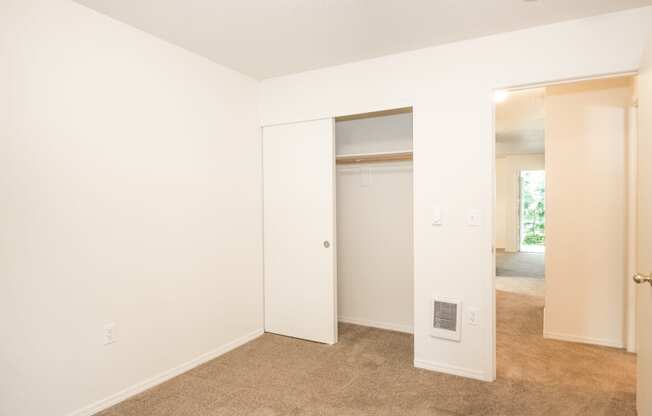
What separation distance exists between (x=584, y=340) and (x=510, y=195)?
687 cm

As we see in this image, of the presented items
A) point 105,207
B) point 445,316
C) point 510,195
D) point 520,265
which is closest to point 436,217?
point 445,316

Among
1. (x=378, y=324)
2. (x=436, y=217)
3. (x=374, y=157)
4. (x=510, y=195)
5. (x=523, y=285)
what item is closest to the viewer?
(x=436, y=217)

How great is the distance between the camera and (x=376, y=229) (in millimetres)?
3924

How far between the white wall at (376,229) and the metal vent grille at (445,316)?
2.72ft

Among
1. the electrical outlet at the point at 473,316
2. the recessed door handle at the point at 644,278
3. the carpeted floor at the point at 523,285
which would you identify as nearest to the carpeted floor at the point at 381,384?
the electrical outlet at the point at 473,316

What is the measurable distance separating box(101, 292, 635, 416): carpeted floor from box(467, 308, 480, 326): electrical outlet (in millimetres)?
418

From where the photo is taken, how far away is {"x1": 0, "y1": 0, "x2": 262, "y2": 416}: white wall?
2014 millimetres

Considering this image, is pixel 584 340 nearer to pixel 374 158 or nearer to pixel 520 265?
pixel 374 158

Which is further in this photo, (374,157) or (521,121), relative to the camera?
(521,121)

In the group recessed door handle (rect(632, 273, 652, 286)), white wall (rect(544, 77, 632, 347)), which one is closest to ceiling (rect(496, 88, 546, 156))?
white wall (rect(544, 77, 632, 347))

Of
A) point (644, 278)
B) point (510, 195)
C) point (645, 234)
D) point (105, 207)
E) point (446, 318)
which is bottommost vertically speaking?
point (446, 318)

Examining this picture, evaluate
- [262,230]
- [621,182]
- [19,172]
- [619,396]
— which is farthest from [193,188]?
[621,182]

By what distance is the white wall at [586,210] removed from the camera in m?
3.30

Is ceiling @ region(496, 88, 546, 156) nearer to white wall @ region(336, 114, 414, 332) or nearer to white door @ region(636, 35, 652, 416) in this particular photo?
white door @ region(636, 35, 652, 416)
